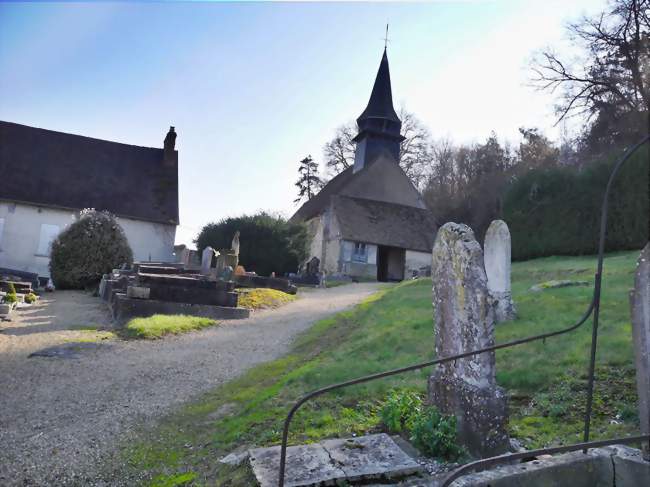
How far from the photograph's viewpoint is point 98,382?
22.5ft

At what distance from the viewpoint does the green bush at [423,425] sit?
3.80 meters

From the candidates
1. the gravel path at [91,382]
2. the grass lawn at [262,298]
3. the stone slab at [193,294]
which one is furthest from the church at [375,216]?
the gravel path at [91,382]

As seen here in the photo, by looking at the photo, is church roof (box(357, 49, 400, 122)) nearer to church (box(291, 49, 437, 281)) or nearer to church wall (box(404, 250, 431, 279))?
church (box(291, 49, 437, 281))

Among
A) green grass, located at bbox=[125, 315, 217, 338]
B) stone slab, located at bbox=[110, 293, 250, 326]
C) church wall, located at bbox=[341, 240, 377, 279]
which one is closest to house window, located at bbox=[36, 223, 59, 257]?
stone slab, located at bbox=[110, 293, 250, 326]

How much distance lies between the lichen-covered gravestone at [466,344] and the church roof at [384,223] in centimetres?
2266

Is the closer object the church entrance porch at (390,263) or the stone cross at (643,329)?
the stone cross at (643,329)

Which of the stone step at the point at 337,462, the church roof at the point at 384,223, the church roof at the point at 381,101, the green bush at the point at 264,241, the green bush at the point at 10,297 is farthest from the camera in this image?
the church roof at the point at 381,101

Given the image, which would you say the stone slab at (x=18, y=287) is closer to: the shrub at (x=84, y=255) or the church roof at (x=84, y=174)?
the shrub at (x=84, y=255)

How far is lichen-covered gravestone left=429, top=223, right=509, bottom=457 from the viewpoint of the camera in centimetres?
399

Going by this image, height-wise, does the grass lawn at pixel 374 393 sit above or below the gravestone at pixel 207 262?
below

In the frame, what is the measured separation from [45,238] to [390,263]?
18.1 metres

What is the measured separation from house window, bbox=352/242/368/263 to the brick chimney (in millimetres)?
11869

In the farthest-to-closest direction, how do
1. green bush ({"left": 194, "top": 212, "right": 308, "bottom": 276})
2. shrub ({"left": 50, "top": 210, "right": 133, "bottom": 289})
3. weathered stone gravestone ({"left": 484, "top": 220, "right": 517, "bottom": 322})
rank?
green bush ({"left": 194, "top": 212, "right": 308, "bottom": 276}), shrub ({"left": 50, "top": 210, "right": 133, "bottom": 289}), weathered stone gravestone ({"left": 484, "top": 220, "right": 517, "bottom": 322})

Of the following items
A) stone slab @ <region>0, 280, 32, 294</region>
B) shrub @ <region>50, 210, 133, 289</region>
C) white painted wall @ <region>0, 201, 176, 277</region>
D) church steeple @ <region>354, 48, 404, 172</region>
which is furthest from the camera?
church steeple @ <region>354, 48, 404, 172</region>
